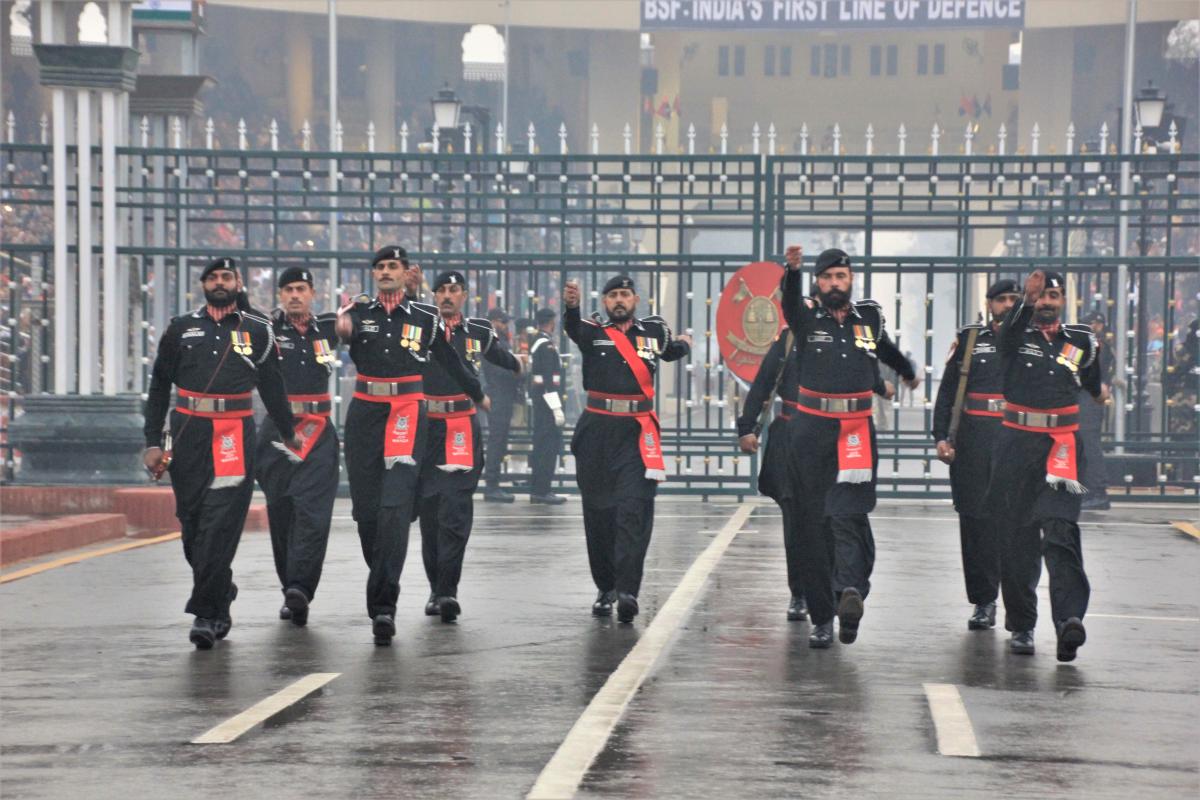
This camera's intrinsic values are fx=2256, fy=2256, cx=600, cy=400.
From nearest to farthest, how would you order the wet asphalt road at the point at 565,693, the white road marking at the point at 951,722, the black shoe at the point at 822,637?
the wet asphalt road at the point at 565,693
the white road marking at the point at 951,722
the black shoe at the point at 822,637

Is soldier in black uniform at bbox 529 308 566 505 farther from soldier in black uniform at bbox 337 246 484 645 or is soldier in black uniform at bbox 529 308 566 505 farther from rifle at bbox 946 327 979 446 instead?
soldier in black uniform at bbox 337 246 484 645

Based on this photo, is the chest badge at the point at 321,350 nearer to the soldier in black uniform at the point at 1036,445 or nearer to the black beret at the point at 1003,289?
the black beret at the point at 1003,289

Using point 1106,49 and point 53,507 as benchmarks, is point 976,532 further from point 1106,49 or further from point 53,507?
point 1106,49

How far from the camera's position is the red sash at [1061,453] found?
10750 mm

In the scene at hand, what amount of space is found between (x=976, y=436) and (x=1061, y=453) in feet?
4.55

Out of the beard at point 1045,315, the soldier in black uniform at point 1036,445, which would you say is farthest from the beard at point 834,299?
the beard at point 1045,315

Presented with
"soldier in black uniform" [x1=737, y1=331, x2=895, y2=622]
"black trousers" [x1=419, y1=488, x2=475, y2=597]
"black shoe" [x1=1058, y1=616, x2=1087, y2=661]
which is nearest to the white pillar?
"black trousers" [x1=419, y1=488, x2=475, y2=597]

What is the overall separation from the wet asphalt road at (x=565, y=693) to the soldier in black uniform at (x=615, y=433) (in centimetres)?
42

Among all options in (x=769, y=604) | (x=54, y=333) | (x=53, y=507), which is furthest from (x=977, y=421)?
(x=54, y=333)

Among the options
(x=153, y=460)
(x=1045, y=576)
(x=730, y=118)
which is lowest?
(x=1045, y=576)

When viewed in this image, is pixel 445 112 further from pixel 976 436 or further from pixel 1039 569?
pixel 1039 569

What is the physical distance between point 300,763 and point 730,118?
65897mm

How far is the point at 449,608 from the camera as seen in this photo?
11.6m

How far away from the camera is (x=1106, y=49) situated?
215 ft
